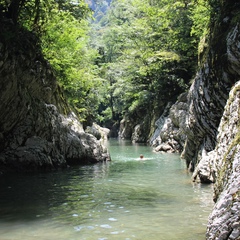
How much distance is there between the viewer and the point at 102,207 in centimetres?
944

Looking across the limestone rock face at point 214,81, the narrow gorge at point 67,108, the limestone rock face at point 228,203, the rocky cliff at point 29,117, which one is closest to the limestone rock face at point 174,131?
the narrow gorge at point 67,108

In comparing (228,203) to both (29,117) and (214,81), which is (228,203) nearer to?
(214,81)

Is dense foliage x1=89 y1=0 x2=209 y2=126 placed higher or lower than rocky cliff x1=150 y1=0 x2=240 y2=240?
higher

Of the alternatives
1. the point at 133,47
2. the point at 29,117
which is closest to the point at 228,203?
the point at 29,117

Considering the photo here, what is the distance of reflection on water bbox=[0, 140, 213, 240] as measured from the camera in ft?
23.7

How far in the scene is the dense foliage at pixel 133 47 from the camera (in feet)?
68.0

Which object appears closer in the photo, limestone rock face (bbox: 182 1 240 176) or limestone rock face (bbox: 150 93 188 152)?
limestone rock face (bbox: 182 1 240 176)

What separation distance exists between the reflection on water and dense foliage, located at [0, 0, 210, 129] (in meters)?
9.39

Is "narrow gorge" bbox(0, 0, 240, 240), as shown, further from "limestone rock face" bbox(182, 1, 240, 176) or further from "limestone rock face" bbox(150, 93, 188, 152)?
"limestone rock face" bbox(150, 93, 188, 152)

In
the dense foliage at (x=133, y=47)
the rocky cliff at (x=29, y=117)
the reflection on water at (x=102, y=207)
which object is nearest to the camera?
the reflection on water at (x=102, y=207)

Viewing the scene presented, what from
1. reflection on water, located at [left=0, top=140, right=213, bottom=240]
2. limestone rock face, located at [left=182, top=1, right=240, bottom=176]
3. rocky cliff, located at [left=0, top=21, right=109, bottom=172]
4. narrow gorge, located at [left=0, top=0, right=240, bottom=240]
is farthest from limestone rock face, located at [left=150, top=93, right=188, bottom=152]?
reflection on water, located at [left=0, top=140, right=213, bottom=240]

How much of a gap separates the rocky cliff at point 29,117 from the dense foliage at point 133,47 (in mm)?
2344

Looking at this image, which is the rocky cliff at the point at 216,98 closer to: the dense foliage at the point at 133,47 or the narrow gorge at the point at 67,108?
the narrow gorge at the point at 67,108

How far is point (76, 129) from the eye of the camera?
71.7ft
